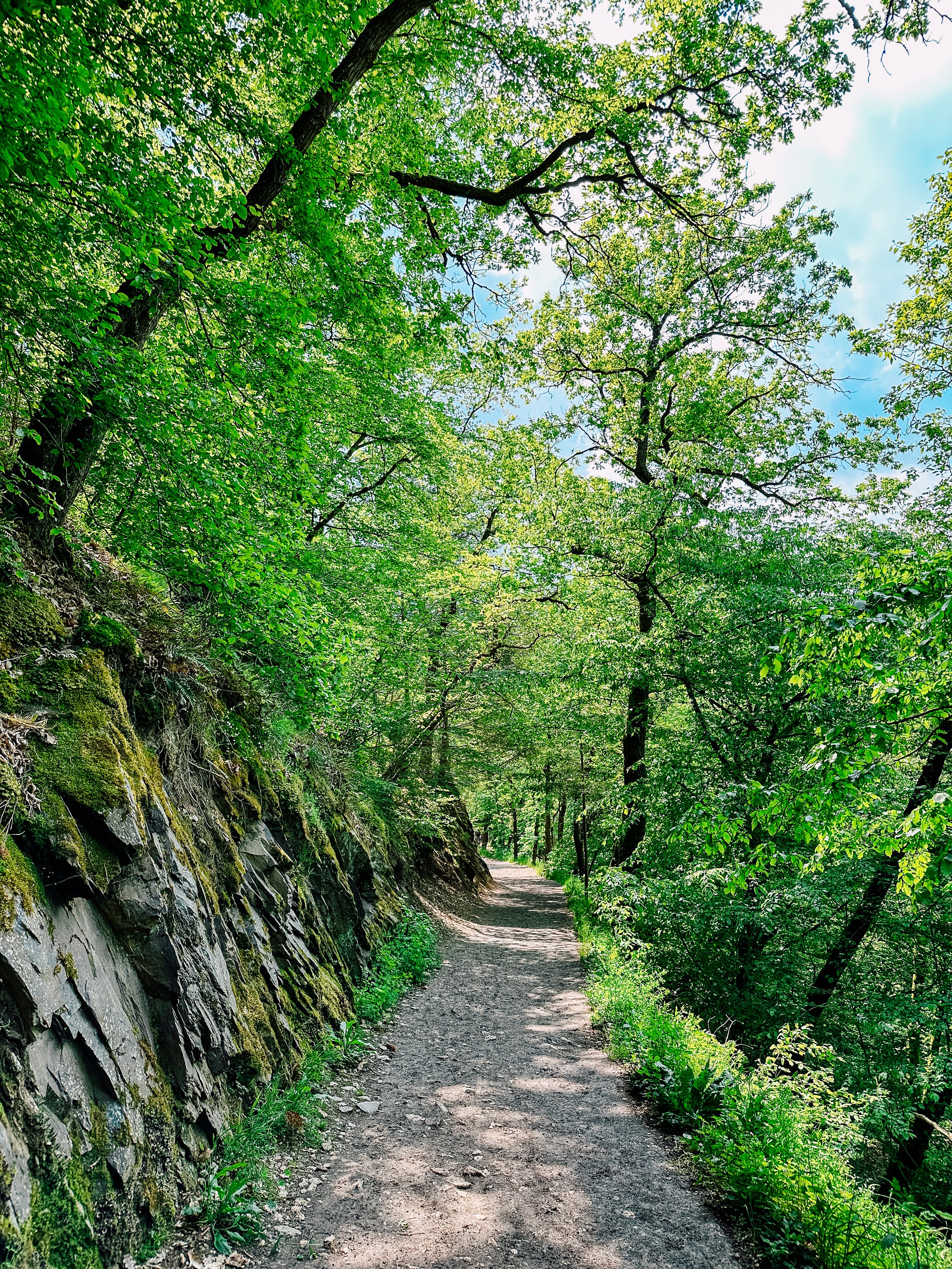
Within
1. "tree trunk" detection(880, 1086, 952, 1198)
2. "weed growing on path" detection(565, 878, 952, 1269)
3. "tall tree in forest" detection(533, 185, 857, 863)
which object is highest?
"tall tree in forest" detection(533, 185, 857, 863)

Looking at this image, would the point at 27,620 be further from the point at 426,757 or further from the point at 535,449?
the point at 535,449

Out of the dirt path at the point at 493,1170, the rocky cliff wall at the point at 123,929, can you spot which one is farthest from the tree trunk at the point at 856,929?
the rocky cliff wall at the point at 123,929

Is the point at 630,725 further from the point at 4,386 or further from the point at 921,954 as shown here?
the point at 4,386

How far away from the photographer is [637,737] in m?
13.6

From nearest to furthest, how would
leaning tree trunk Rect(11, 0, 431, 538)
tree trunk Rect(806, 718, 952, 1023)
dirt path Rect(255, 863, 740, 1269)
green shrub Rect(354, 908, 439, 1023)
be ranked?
dirt path Rect(255, 863, 740, 1269)
leaning tree trunk Rect(11, 0, 431, 538)
green shrub Rect(354, 908, 439, 1023)
tree trunk Rect(806, 718, 952, 1023)

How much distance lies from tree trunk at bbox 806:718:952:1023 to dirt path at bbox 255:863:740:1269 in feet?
13.3

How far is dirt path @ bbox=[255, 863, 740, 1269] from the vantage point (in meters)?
3.61

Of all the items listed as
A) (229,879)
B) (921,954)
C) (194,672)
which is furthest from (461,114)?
(921,954)

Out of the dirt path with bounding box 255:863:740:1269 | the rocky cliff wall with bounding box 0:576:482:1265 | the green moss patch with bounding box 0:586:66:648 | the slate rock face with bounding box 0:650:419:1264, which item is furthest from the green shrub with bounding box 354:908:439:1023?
the green moss patch with bounding box 0:586:66:648

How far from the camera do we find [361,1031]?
6.68 meters

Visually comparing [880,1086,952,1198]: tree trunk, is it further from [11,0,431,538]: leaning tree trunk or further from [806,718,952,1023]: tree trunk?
[11,0,431,538]: leaning tree trunk

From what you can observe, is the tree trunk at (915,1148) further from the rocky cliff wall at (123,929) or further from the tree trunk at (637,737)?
the rocky cliff wall at (123,929)

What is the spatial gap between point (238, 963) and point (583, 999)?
665cm

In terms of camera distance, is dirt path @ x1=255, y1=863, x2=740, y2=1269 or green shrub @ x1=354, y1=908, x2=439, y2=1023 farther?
green shrub @ x1=354, y1=908, x2=439, y2=1023
